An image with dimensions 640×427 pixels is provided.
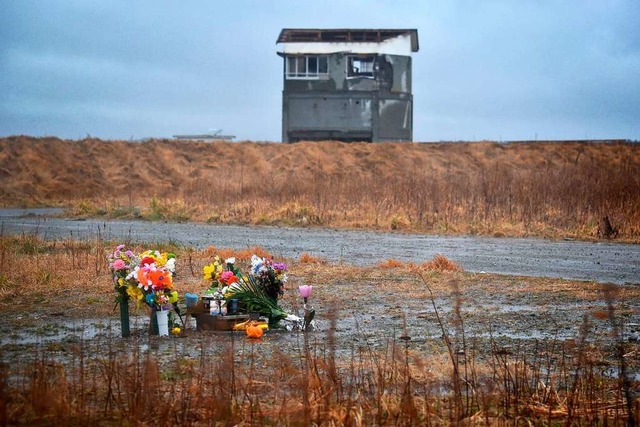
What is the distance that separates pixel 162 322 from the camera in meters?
9.21

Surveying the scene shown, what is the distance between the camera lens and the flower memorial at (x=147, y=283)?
29.6ft

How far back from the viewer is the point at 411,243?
21.7 meters

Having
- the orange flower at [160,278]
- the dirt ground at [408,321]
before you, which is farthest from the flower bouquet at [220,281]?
the orange flower at [160,278]

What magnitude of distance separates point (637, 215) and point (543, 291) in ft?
43.1

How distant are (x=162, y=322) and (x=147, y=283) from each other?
0.50m

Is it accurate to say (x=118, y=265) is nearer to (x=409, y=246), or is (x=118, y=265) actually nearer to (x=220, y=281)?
(x=220, y=281)

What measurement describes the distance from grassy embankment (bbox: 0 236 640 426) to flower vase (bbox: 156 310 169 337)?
7.6 inches

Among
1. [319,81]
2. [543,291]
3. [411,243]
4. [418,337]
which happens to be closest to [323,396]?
[418,337]

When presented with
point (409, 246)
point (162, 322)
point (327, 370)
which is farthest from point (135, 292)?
point (409, 246)

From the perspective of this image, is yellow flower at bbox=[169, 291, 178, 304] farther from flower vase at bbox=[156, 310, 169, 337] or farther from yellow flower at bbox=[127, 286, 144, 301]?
yellow flower at bbox=[127, 286, 144, 301]

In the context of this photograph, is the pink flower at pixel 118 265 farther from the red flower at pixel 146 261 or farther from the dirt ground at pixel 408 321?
the dirt ground at pixel 408 321

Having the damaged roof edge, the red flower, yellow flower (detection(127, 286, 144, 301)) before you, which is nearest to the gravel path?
the red flower

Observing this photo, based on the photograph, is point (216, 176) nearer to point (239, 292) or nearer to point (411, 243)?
point (411, 243)

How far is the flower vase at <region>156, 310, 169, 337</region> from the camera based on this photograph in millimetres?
9188
